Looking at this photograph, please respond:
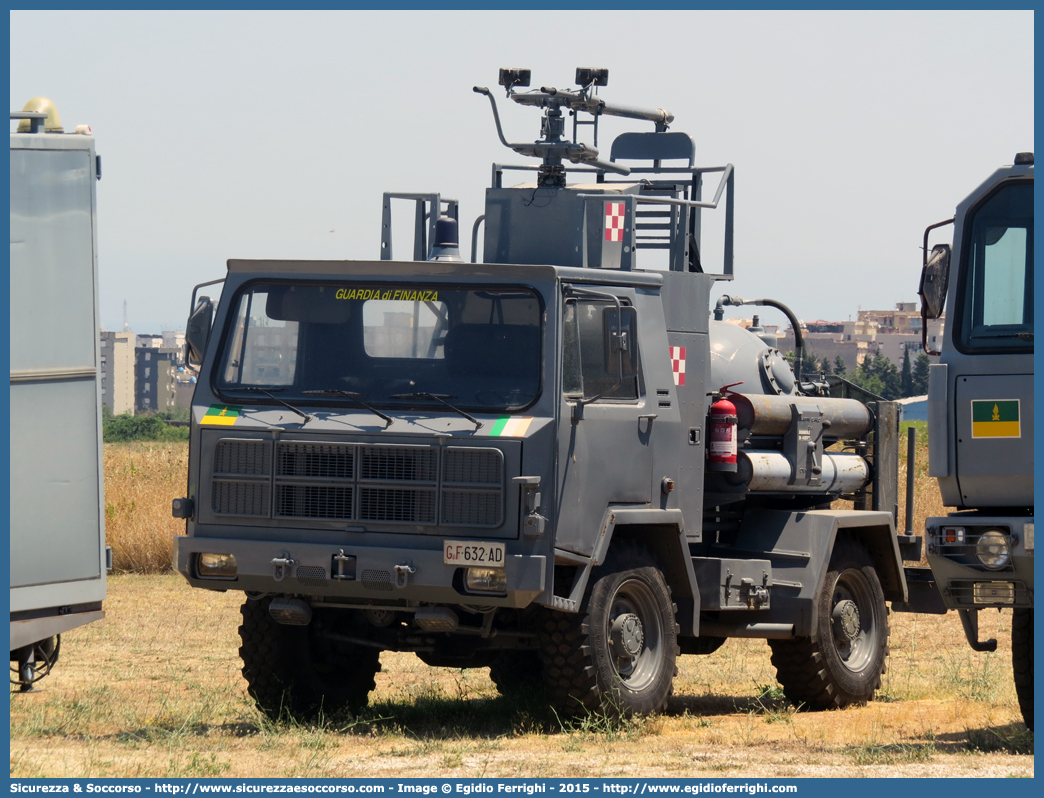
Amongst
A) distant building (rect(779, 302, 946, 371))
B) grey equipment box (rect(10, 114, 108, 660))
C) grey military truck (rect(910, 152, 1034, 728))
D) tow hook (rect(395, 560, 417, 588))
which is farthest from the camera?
distant building (rect(779, 302, 946, 371))

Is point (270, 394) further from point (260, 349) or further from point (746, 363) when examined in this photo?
point (746, 363)

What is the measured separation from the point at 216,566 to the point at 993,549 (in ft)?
15.4

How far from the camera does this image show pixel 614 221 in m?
10.8

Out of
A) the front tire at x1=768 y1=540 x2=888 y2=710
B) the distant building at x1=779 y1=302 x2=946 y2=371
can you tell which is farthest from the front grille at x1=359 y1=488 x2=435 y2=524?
the distant building at x1=779 y1=302 x2=946 y2=371

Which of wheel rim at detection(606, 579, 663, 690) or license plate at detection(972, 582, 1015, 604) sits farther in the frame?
wheel rim at detection(606, 579, 663, 690)

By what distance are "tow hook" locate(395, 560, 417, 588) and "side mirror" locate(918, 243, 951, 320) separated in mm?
3341

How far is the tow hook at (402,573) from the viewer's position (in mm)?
9398

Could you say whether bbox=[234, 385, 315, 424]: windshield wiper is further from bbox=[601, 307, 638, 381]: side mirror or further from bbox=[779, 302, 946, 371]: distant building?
bbox=[779, 302, 946, 371]: distant building

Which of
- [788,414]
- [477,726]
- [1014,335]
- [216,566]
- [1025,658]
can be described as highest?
[1014,335]

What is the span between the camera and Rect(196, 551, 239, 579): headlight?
9.91 m

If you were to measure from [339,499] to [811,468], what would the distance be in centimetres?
418

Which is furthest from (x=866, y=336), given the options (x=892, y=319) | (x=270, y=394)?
(x=270, y=394)

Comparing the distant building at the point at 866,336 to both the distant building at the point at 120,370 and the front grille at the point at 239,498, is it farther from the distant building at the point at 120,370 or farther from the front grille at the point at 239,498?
the front grille at the point at 239,498
